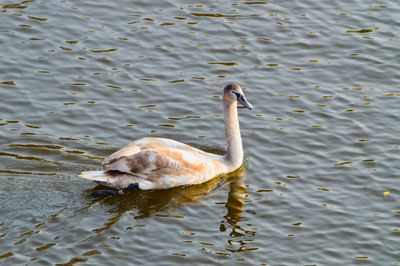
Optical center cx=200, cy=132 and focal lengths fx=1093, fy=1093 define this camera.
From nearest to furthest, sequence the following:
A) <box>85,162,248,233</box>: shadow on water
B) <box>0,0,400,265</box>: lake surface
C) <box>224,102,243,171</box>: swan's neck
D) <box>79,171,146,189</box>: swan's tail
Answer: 1. <box>0,0,400,265</box>: lake surface
2. <box>85,162,248,233</box>: shadow on water
3. <box>79,171,146,189</box>: swan's tail
4. <box>224,102,243,171</box>: swan's neck

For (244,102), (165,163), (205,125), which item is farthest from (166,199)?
(205,125)

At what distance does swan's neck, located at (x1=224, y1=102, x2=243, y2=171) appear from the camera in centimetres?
1540

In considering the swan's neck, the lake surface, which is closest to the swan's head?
the swan's neck

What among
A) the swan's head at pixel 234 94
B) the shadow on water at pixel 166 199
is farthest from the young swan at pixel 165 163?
the shadow on water at pixel 166 199

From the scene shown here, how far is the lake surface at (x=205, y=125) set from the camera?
43.7ft

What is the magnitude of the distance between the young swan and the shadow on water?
0.33ft

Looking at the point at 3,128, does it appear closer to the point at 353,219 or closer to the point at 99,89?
the point at 99,89

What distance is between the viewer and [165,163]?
14844mm

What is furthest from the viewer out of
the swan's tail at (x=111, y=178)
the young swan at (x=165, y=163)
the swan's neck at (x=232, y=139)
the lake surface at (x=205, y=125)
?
the swan's neck at (x=232, y=139)

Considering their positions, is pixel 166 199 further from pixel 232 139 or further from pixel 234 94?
pixel 234 94

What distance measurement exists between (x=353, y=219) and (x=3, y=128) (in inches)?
207

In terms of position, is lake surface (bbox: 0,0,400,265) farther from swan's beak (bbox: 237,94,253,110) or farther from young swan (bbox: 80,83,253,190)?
swan's beak (bbox: 237,94,253,110)

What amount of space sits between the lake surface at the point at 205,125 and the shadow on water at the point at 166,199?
0.03m

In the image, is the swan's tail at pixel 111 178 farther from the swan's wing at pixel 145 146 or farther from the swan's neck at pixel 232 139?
the swan's neck at pixel 232 139
